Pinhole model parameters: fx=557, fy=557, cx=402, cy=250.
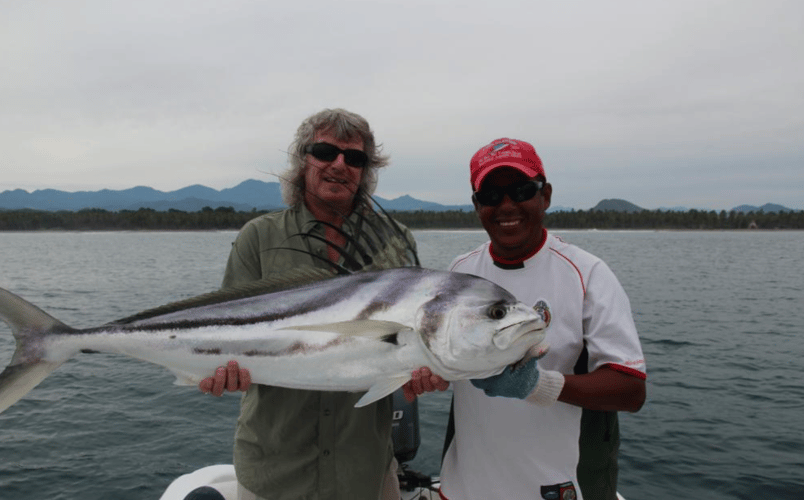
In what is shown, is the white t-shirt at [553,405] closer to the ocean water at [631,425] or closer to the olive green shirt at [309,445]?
the olive green shirt at [309,445]

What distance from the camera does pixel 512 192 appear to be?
3.49 meters

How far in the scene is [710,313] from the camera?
82.9ft

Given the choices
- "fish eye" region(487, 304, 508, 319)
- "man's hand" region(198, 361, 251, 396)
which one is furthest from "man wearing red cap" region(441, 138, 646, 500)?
"man's hand" region(198, 361, 251, 396)

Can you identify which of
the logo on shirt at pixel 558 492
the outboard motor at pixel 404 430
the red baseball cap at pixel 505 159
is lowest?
the outboard motor at pixel 404 430

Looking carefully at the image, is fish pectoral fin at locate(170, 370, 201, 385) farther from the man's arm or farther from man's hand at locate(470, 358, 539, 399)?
the man's arm

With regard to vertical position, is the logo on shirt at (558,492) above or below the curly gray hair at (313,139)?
below

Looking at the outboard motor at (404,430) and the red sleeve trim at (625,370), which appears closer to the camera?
the red sleeve trim at (625,370)

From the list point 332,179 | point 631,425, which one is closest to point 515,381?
point 332,179

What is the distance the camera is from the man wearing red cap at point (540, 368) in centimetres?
316

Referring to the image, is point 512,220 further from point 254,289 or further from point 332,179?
point 254,289

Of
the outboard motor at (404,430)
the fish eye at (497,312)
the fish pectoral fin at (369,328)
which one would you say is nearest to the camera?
the fish eye at (497,312)

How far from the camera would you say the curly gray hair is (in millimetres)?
4022

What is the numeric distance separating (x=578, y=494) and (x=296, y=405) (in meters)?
1.84

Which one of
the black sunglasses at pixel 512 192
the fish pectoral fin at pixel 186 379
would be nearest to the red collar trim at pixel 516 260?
the black sunglasses at pixel 512 192
